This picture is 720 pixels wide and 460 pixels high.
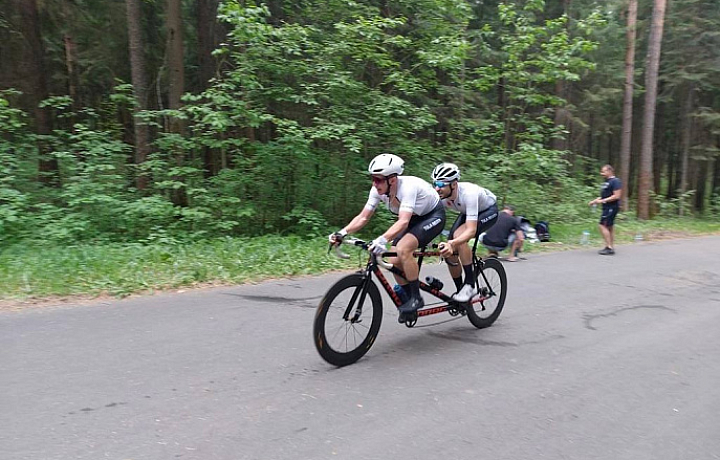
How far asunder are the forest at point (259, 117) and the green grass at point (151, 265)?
3.41 feet

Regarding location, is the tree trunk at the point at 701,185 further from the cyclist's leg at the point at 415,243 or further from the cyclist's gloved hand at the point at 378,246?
the cyclist's gloved hand at the point at 378,246

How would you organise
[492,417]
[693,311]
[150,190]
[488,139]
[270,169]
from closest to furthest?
[492,417], [693,311], [150,190], [270,169], [488,139]

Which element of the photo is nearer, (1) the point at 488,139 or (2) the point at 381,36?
(2) the point at 381,36

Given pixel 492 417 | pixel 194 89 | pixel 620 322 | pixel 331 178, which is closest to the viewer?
pixel 492 417

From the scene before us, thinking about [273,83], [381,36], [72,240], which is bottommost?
[72,240]

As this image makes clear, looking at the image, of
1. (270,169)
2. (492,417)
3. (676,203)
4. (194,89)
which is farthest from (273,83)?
(676,203)

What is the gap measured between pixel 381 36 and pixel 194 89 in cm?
923

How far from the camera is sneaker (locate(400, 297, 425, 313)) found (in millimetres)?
5125

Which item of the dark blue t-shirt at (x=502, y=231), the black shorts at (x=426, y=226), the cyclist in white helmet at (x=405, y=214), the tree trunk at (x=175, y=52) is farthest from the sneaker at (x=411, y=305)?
the tree trunk at (x=175, y=52)

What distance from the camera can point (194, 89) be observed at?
18.6 m

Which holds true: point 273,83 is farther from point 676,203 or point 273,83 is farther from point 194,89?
point 676,203

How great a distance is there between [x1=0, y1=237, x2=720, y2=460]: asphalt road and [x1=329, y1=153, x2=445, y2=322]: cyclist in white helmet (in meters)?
0.83

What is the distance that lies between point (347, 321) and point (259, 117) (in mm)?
7452

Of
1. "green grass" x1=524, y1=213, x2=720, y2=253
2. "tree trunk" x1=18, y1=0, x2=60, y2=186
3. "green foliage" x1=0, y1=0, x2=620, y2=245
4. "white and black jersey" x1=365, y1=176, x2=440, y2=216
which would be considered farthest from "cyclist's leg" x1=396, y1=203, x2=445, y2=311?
"tree trunk" x1=18, y1=0, x2=60, y2=186
